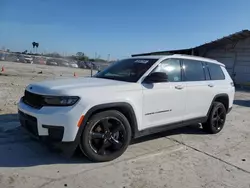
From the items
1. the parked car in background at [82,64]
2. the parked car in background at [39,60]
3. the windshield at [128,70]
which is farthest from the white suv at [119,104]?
the parked car in background at [39,60]

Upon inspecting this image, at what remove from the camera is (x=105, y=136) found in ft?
13.4

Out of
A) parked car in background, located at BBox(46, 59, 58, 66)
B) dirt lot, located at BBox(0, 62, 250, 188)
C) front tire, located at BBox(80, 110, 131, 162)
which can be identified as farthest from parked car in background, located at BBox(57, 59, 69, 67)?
front tire, located at BBox(80, 110, 131, 162)

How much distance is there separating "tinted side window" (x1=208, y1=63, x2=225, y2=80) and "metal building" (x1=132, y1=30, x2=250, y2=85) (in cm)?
1497

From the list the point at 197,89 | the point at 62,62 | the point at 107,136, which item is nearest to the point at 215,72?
the point at 197,89

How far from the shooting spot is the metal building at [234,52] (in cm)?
2172

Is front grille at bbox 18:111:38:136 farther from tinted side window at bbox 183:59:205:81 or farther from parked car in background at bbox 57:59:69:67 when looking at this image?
parked car in background at bbox 57:59:69:67

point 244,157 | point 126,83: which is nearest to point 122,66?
point 126,83

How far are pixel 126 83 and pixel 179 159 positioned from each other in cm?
161

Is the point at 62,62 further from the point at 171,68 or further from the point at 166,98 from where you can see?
the point at 166,98

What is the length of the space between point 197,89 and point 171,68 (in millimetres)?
832

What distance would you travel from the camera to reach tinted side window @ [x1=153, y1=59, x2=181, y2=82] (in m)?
4.92

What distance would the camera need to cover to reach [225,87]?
251 inches

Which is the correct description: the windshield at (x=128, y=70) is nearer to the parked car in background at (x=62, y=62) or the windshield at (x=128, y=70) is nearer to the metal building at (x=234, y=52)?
the metal building at (x=234, y=52)

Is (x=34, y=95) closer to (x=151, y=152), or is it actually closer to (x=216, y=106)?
(x=151, y=152)
